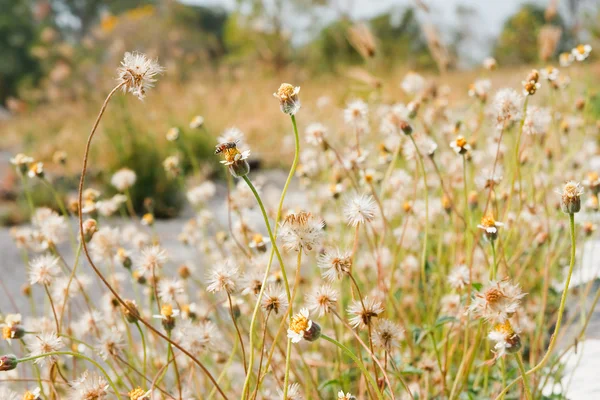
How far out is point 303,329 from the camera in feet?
1.82

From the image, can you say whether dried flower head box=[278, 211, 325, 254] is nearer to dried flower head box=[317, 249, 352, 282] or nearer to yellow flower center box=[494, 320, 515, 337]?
dried flower head box=[317, 249, 352, 282]

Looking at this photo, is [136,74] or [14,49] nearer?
[136,74]

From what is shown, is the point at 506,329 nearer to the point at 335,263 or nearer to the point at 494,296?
the point at 494,296

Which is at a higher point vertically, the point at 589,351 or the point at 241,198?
the point at 241,198

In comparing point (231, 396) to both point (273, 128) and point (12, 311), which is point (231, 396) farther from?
point (273, 128)

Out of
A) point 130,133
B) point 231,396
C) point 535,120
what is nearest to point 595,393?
point 535,120

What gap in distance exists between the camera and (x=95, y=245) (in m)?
1.07

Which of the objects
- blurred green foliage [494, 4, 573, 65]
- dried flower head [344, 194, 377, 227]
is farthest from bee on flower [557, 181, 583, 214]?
blurred green foliage [494, 4, 573, 65]

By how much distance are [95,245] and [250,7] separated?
41.6 feet

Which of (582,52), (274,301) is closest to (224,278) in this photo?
(274,301)

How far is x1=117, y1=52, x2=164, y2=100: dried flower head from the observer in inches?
22.8

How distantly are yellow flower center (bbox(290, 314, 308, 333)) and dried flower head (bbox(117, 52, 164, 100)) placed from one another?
277mm

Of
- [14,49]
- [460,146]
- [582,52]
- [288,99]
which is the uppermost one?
[14,49]

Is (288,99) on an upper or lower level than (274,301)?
upper
